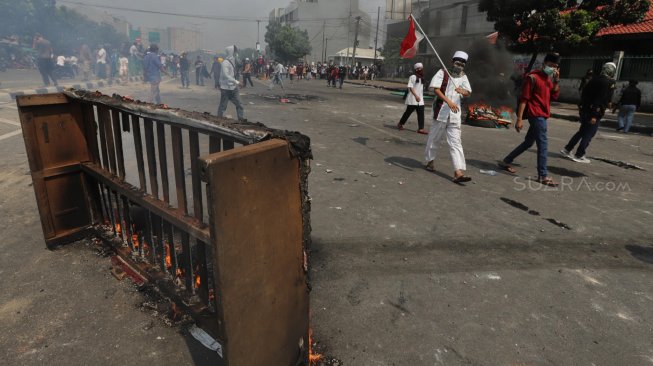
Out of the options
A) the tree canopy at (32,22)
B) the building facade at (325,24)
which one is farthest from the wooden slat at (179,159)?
the building facade at (325,24)

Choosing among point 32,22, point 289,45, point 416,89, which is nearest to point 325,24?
point 289,45

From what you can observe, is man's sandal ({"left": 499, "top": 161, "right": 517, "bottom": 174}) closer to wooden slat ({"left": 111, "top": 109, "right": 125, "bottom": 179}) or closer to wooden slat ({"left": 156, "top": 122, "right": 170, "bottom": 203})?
wooden slat ({"left": 156, "top": 122, "right": 170, "bottom": 203})

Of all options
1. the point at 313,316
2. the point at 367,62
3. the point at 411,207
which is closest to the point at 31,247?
the point at 313,316

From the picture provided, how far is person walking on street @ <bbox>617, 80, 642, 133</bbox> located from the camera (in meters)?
10.5

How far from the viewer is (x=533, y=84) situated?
5438 mm

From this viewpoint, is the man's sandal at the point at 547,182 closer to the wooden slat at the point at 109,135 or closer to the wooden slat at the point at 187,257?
the wooden slat at the point at 187,257

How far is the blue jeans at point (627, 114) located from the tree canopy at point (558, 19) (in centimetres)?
515

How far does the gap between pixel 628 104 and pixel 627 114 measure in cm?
37

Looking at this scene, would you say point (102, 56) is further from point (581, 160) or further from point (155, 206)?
point (155, 206)

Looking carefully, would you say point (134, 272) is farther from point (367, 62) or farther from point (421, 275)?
point (367, 62)

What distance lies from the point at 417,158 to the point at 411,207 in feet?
8.10

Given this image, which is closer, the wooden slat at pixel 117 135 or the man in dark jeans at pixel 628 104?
the wooden slat at pixel 117 135

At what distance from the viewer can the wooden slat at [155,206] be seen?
1828mm

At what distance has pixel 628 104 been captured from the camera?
10.8 meters
